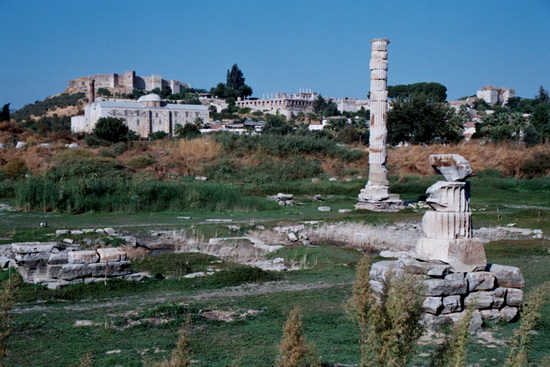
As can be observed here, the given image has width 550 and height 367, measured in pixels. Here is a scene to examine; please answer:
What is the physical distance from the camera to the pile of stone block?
11719 millimetres

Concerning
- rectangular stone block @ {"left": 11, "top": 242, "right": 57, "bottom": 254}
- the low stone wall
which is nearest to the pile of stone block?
rectangular stone block @ {"left": 11, "top": 242, "right": 57, "bottom": 254}

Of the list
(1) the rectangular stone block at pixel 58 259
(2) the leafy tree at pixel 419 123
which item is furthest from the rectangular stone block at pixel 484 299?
(2) the leafy tree at pixel 419 123

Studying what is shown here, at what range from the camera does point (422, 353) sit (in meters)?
7.59

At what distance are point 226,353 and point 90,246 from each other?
983 cm

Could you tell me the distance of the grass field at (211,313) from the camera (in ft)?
24.7

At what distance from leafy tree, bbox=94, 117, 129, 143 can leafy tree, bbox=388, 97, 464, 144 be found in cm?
2490

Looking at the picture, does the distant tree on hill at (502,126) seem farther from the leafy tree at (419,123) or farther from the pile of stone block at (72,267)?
the pile of stone block at (72,267)

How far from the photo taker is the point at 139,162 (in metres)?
36.6

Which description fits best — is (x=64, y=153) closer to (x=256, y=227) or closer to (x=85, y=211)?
(x=85, y=211)

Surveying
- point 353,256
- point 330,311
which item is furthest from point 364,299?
point 353,256

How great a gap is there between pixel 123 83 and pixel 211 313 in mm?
150701

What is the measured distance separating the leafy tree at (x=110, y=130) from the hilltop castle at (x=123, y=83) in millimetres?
98090

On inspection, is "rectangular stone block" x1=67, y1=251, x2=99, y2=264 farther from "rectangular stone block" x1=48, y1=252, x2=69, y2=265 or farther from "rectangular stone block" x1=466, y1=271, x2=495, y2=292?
"rectangular stone block" x1=466, y1=271, x2=495, y2=292

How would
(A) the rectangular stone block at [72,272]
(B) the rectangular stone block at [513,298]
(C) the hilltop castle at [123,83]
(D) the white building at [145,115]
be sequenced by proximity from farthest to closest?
(C) the hilltop castle at [123,83] < (D) the white building at [145,115] < (A) the rectangular stone block at [72,272] < (B) the rectangular stone block at [513,298]
